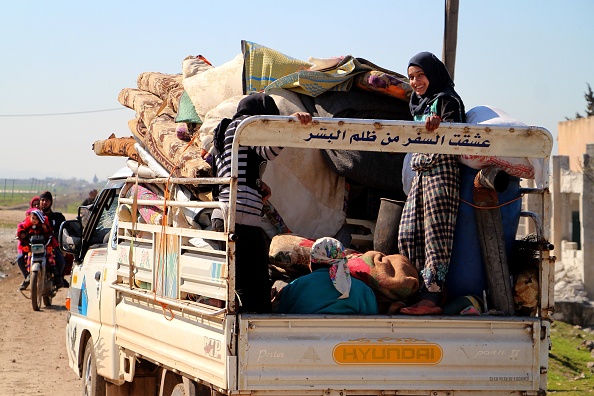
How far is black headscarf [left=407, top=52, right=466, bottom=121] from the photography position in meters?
5.77

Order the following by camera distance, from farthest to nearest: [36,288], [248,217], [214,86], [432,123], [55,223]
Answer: [55,223] < [36,288] < [214,86] < [248,217] < [432,123]

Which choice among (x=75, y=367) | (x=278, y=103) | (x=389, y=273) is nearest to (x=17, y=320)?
(x=75, y=367)

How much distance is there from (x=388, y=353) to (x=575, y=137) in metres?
19.7

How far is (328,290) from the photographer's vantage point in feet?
16.5

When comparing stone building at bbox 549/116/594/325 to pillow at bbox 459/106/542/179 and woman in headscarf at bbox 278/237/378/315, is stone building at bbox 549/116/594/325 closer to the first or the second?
pillow at bbox 459/106/542/179

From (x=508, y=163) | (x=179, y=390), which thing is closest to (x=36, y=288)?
(x=179, y=390)

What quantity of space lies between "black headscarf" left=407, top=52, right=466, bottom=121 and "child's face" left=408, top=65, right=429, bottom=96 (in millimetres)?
20

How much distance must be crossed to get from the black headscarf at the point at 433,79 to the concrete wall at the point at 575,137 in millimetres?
16824

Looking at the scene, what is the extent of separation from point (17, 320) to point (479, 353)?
9.94 meters

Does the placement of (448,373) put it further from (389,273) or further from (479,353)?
(389,273)

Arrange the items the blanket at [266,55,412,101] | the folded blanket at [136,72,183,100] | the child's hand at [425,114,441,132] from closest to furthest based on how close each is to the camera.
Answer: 1. the child's hand at [425,114,441,132]
2. the blanket at [266,55,412,101]
3. the folded blanket at [136,72,183,100]

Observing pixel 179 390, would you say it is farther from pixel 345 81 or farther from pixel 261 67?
pixel 261 67

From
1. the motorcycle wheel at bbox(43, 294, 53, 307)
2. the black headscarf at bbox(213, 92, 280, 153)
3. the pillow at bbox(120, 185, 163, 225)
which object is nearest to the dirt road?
the motorcycle wheel at bbox(43, 294, 53, 307)

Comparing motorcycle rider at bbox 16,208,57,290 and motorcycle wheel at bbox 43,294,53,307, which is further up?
motorcycle rider at bbox 16,208,57,290
